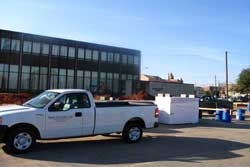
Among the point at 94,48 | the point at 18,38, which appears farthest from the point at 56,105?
the point at 94,48

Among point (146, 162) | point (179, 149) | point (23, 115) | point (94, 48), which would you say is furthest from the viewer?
point (94, 48)

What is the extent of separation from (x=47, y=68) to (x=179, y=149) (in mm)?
38190

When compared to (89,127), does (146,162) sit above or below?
below

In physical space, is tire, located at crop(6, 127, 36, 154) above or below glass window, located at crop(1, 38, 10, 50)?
below

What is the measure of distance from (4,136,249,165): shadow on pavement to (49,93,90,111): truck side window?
1.31 metres

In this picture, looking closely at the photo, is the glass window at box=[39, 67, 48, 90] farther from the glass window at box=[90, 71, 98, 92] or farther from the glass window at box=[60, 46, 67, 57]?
the glass window at box=[90, 71, 98, 92]

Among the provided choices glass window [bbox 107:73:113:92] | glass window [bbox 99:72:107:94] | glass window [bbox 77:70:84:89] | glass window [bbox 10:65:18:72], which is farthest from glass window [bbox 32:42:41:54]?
glass window [bbox 107:73:113:92]

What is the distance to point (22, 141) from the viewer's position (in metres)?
9.91

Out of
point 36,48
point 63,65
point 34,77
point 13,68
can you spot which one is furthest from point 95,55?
point 13,68

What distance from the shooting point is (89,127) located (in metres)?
11.3

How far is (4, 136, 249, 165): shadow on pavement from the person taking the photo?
9.57m

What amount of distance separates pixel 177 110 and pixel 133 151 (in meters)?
9.90

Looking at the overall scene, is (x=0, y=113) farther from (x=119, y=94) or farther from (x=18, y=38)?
(x=119, y=94)

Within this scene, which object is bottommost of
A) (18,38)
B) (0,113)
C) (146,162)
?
(146,162)
